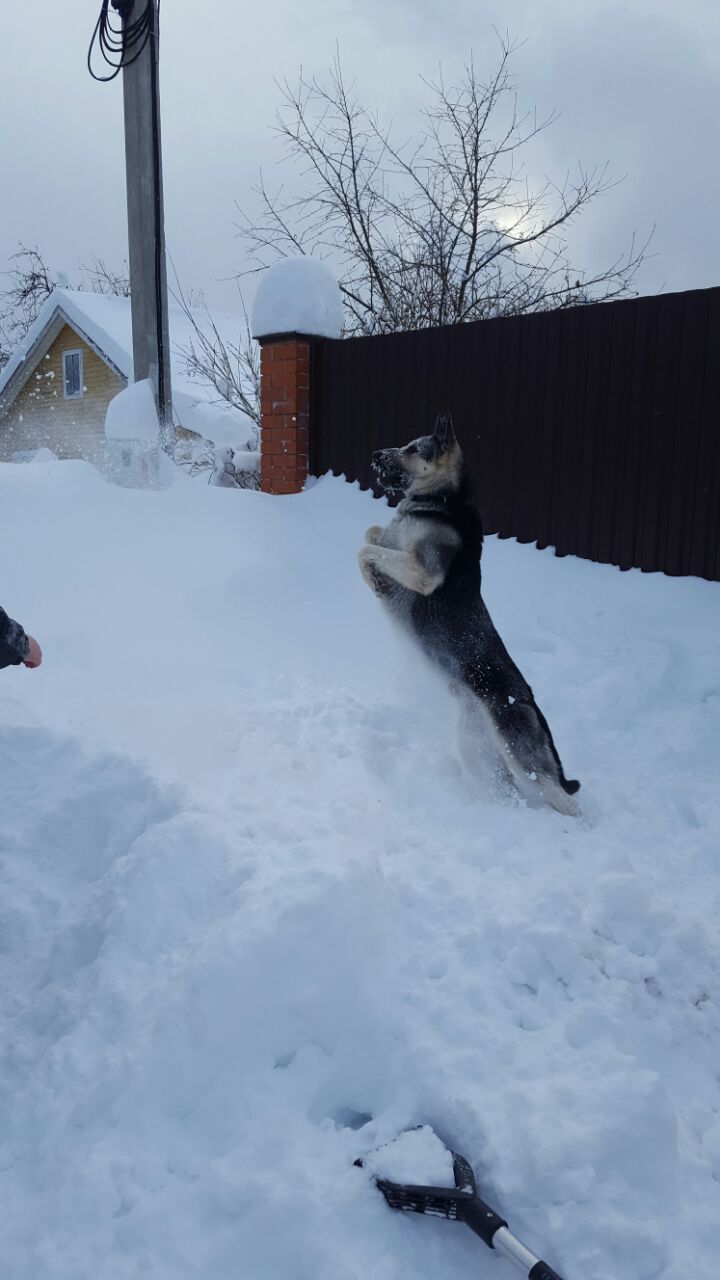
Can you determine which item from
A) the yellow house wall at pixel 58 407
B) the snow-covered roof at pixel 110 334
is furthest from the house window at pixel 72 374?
the snow-covered roof at pixel 110 334

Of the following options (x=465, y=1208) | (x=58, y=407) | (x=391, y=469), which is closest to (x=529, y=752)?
(x=391, y=469)

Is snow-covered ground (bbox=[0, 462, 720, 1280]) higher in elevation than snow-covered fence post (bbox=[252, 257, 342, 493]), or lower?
lower

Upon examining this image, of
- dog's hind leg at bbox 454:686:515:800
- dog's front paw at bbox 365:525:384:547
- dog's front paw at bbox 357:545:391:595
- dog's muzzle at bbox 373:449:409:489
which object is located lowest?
dog's hind leg at bbox 454:686:515:800

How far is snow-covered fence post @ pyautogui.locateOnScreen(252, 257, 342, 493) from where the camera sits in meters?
7.16

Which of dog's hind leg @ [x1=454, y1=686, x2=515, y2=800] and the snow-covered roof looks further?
the snow-covered roof

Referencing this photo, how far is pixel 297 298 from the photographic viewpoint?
7.15 m

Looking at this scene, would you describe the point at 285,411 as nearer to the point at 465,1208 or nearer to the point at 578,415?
the point at 578,415

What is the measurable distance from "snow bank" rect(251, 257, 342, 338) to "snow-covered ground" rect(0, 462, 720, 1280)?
3.82m

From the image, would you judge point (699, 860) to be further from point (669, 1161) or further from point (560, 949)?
point (669, 1161)

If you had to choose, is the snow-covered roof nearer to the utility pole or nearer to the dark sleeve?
the utility pole

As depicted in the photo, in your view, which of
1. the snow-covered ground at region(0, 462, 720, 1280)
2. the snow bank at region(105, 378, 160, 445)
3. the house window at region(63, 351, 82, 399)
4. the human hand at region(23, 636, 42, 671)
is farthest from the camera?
the house window at region(63, 351, 82, 399)

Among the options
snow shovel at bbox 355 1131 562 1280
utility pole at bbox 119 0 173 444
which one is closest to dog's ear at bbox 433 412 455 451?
snow shovel at bbox 355 1131 562 1280

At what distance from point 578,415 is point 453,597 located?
2729 millimetres

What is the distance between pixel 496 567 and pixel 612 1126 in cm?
453
